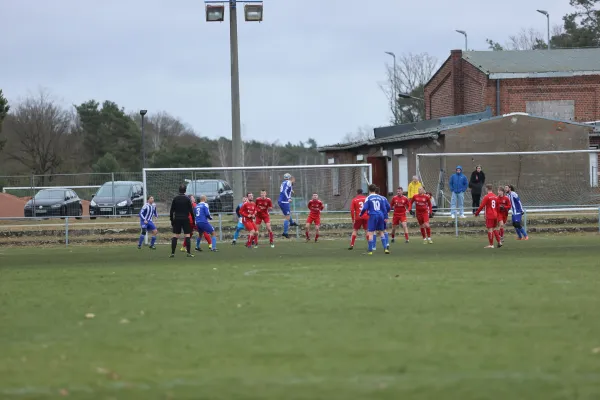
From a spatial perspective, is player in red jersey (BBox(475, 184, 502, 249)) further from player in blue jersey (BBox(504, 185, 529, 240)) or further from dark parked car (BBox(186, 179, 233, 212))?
dark parked car (BBox(186, 179, 233, 212))

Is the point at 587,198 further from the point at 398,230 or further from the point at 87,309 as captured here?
the point at 87,309

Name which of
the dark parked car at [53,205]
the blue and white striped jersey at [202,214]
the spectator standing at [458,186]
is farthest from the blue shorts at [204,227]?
the dark parked car at [53,205]

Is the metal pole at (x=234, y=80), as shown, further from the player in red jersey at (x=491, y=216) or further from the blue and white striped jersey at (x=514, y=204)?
the player in red jersey at (x=491, y=216)

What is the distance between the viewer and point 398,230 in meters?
35.7

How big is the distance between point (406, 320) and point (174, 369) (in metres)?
3.64

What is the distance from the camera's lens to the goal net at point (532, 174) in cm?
3856

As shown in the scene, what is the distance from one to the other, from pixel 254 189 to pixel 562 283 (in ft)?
76.3

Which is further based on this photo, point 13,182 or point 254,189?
point 13,182

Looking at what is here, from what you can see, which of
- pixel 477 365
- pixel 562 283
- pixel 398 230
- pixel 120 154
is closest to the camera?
pixel 477 365

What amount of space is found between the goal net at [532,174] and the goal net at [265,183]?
2.90 metres

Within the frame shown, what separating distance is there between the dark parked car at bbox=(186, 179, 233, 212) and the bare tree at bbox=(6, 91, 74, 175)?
39.6 metres

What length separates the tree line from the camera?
252 ft

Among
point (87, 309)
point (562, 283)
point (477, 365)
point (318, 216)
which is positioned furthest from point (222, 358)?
point (318, 216)

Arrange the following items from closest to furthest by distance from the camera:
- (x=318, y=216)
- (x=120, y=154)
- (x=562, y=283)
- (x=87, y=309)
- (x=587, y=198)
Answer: (x=87, y=309)
(x=562, y=283)
(x=318, y=216)
(x=587, y=198)
(x=120, y=154)
